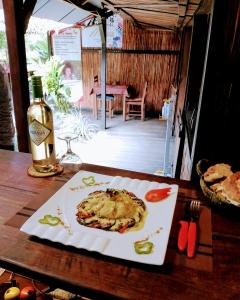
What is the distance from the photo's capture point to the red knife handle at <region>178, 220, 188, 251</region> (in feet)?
2.28

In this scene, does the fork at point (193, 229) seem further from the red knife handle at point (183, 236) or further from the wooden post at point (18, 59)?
the wooden post at point (18, 59)

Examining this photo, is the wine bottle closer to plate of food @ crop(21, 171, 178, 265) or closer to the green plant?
plate of food @ crop(21, 171, 178, 265)

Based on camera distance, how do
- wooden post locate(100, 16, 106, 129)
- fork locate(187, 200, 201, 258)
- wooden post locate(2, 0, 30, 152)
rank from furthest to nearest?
wooden post locate(100, 16, 106, 129)
wooden post locate(2, 0, 30, 152)
fork locate(187, 200, 201, 258)

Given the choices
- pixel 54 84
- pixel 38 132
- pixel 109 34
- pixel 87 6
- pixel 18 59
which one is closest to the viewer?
pixel 38 132

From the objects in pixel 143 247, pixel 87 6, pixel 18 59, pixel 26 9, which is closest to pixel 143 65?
pixel 87 6

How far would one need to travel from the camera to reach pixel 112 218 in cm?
78

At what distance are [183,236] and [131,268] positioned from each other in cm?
19

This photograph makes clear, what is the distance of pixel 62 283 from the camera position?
61 centimetres

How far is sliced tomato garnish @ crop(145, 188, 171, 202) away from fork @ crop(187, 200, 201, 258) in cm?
11

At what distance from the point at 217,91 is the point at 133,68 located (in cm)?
665

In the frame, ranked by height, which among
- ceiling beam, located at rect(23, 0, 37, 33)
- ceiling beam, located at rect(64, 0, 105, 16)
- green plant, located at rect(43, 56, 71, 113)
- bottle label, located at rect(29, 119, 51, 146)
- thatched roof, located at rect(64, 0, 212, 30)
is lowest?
green plant, located at rect(43, 56, 71, 113)

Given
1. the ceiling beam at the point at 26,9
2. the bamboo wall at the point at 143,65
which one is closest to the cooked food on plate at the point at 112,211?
the ceiling beam at the point at 26,9

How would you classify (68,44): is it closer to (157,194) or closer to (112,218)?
(157,194)

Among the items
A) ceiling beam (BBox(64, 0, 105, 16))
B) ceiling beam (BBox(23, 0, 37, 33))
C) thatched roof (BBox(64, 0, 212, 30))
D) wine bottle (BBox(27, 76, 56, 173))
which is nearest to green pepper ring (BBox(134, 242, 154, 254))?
wine bottle (BBox(27, 76, 56, 173))
